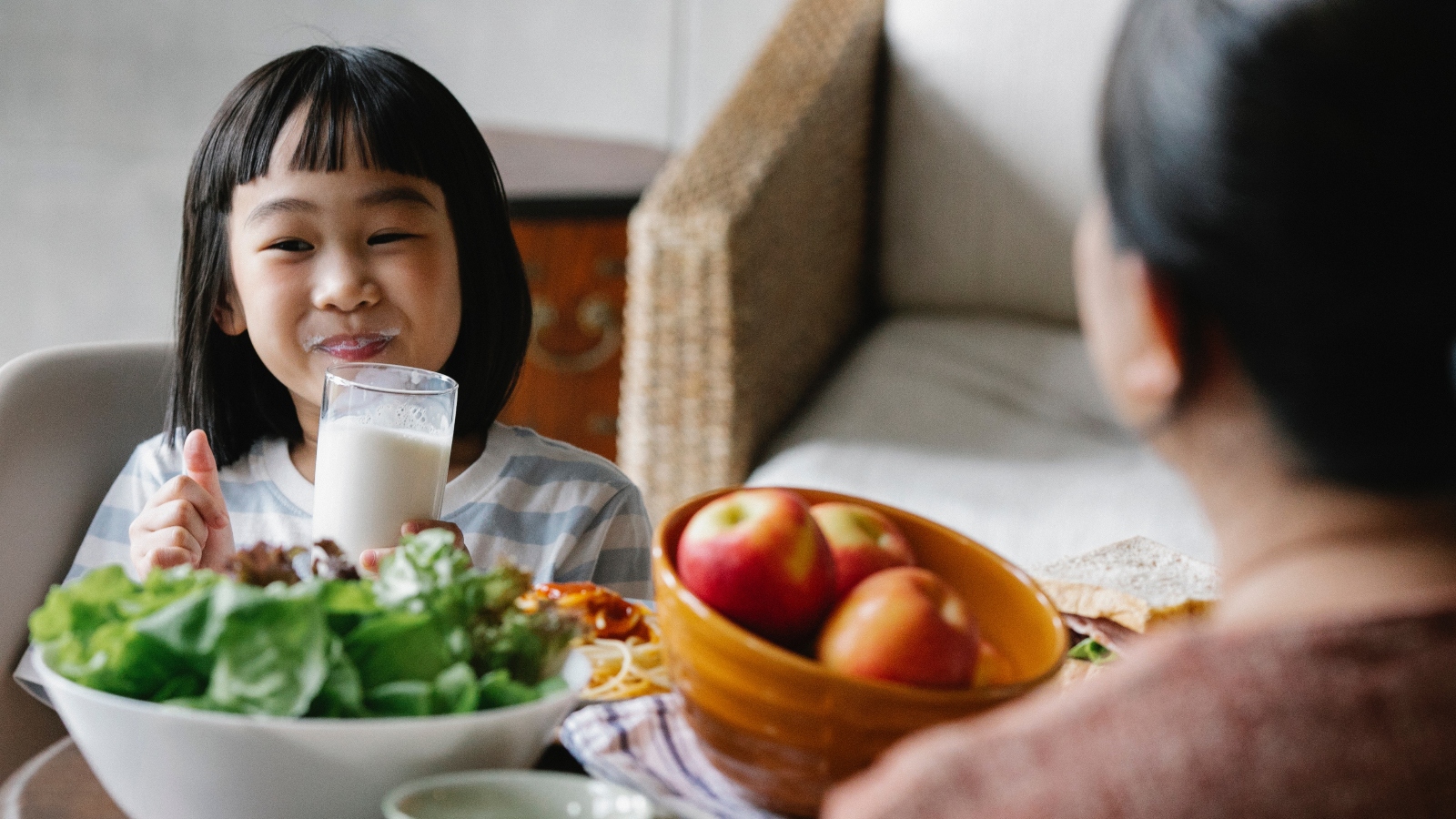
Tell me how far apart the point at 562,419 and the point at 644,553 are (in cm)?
136

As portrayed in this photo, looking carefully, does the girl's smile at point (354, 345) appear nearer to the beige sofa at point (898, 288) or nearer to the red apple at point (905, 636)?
the red apple at point (905, 636)

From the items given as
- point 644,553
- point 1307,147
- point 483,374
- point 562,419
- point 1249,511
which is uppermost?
point 1307,147

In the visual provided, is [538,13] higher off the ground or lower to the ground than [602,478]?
higher

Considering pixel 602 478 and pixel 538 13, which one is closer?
pixel 602 478

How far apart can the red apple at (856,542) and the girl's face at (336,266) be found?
0.46 metres

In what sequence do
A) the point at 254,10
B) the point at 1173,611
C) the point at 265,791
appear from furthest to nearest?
the point at 254,10 < the point at 1173,611 < the point at 265,791

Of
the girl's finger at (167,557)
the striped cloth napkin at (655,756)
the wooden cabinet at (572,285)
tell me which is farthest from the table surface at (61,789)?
the wooden cabinet at (572,285)

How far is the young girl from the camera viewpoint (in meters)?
1.02

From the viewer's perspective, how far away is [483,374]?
1.17 metres

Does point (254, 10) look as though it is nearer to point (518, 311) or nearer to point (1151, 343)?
point (518, 311)

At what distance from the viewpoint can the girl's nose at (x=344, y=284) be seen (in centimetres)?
100

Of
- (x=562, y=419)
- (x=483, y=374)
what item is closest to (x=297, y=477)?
(x=483, y=374)

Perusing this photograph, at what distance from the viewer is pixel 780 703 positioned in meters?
0.57

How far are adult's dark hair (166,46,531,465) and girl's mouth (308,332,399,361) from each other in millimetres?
109
